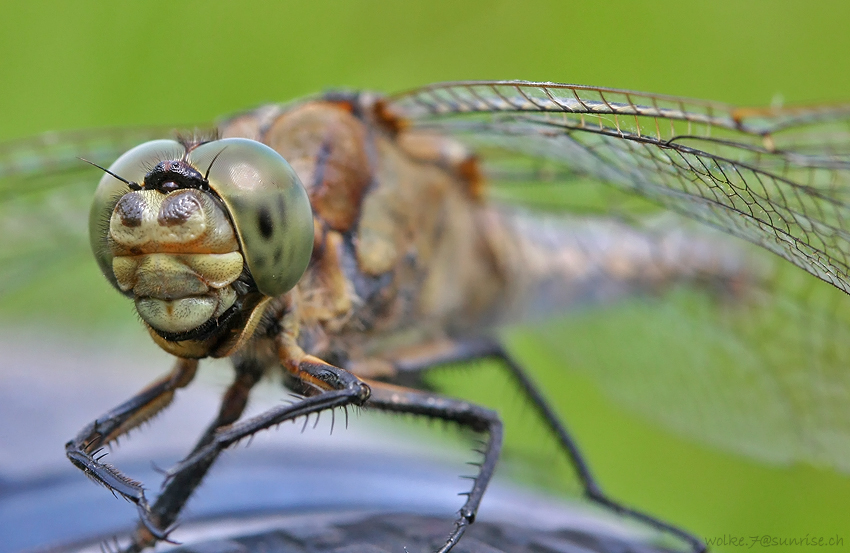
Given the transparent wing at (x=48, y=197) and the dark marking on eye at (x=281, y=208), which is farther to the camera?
→ the transparent wing at (x=48, y=197)

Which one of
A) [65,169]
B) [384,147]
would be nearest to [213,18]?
[65,169]

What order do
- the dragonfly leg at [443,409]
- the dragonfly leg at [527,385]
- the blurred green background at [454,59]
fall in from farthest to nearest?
the blurred green background at [454,59]
the dragonfly leg at [527,385]
the dragonfly leg at [443,409]

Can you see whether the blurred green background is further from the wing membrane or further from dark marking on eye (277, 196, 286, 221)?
dark marking on eye (277, 196, 286, 221)

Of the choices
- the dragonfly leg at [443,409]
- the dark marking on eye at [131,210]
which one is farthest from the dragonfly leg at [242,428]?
the dark marking on eye at [131,210]

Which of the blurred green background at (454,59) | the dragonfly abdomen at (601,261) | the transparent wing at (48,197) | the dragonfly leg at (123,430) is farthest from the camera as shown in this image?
the blurred green background at (454,59)

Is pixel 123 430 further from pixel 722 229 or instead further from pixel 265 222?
pixel 722 229

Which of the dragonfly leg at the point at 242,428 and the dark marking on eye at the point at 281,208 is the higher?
the dark marking on eye at the point at 281,208

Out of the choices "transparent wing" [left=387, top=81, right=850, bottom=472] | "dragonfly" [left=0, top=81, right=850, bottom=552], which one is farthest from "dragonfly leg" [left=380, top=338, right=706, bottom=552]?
"transparent wing" [left=387, top=81, right=850, bottom=472]

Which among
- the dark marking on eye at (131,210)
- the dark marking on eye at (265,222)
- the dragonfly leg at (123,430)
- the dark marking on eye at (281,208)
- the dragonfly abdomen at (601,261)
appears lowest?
the dragonfly leg at (123,430)

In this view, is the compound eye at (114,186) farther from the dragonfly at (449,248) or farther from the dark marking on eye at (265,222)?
the dark marking on eye at (265,222)
